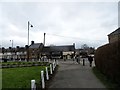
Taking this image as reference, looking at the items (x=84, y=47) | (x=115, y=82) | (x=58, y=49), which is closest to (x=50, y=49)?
(x=58, y=49)

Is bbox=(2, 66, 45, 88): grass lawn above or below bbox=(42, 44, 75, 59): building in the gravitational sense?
below

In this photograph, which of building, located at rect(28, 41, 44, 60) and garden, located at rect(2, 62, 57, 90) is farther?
building, located at rect(28, 41, 44, 60)

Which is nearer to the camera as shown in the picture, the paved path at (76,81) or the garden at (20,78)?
Result: the paved path at (76,81)

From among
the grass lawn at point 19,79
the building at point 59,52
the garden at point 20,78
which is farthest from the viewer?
the building at point 59,52

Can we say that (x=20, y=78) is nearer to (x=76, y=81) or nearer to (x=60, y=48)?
(x=76, y=81)

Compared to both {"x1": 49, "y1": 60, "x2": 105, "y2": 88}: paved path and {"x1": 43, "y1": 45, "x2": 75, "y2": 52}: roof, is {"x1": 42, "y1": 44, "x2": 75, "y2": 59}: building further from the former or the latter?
{"x1": 49, "y1": 60, "x2": 105, "y2": 88}: paved path

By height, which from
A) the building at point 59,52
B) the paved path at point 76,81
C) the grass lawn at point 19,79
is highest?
the building at point 59,52

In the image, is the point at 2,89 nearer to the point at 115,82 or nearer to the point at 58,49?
the point at 115,82

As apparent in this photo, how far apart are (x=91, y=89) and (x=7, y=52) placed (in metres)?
124

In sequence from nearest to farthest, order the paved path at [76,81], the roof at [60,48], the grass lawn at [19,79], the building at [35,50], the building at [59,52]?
the paved path at [76,81] → the grass lawn at [19,79] → the building at [59,52] → the roof at [60,48] → the building at [35,50]

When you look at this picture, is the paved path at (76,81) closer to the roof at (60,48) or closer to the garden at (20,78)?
the garden at (20,78)

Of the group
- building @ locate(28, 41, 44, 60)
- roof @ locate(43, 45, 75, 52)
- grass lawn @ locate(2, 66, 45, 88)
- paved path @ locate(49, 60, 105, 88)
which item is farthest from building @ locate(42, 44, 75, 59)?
paved path @ locate(49, 60, 105, 88)

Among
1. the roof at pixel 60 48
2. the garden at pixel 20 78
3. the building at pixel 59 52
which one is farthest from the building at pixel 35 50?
the garden at pixel 20 78

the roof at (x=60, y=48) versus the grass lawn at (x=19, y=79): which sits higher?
the roof at (x=60, y=48)
